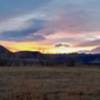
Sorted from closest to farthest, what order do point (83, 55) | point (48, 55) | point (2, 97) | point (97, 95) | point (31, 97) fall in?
A: point (31, 97), point (2, 97), point (97, 95), point (48, 55), point (83, 55)

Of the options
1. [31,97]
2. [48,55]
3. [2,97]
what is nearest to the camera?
[31,97]

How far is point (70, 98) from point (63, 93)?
2513 millimetres

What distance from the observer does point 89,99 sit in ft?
77.3

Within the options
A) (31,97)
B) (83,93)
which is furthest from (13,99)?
(83,93)

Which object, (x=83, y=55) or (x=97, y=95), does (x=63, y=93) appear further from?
(x=83, y=55)

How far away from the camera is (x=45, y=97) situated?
2356 centimetres

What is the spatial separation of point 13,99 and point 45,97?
5.97 ft

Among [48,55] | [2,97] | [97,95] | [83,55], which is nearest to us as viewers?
[2,97]

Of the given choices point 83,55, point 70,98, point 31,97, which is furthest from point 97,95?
point 83,55

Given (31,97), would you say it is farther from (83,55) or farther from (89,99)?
(83,55)

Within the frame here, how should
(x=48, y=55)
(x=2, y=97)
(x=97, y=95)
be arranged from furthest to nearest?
(x=48, y=55) → (x=97, y=95) → (x=2, y=97)

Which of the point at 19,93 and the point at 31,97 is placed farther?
the point at 19,93

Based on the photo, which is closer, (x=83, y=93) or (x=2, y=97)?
(x=2, y=97)

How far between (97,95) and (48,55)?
15286 centimetres
